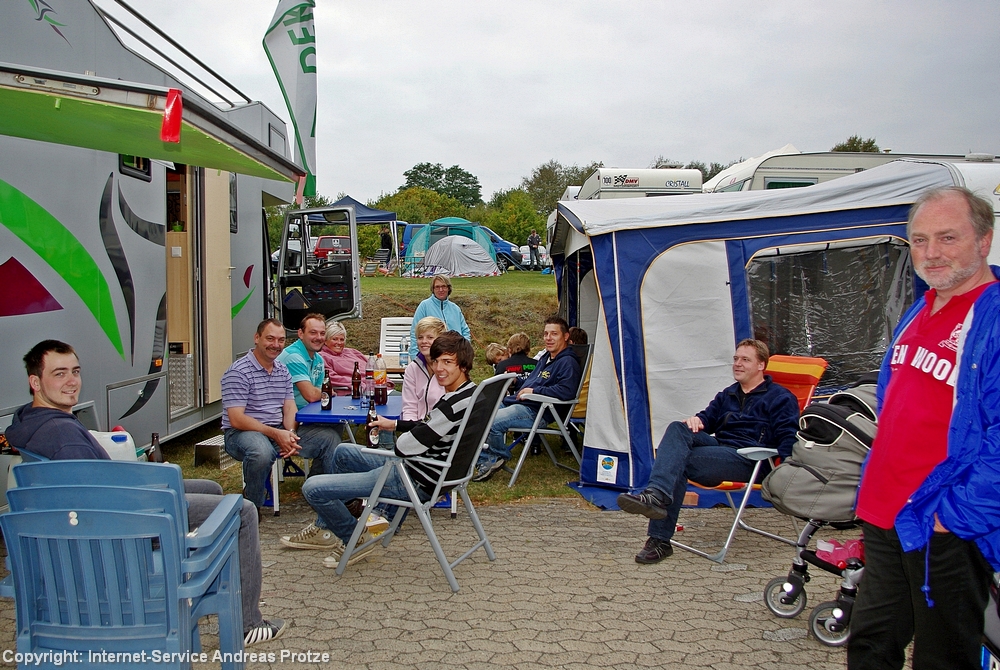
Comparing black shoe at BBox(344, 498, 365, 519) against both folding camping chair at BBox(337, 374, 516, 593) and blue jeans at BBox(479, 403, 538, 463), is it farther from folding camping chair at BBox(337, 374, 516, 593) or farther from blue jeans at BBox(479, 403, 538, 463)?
blue jeans at BBox(479, 403, 538, 463)

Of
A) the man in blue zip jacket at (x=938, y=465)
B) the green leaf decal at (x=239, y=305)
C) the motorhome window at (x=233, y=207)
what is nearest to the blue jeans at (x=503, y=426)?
the green leaf decal at (x=239, y=305)

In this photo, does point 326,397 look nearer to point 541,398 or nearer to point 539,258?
point 541,398

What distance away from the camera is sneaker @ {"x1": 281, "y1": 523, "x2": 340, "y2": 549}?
3.78 m

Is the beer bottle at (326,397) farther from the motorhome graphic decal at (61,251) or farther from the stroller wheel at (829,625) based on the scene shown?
the stroller wheel at (829,625)

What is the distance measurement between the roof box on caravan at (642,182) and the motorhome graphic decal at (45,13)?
20.5 ft

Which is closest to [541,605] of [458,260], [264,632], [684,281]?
[264,632]

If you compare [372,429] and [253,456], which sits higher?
[372,429]

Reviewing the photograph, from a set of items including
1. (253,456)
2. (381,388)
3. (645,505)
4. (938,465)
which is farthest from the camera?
(381,388)

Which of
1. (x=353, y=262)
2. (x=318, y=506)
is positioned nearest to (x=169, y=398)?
(x=318, y=506)

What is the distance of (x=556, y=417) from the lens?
5219 millimetres

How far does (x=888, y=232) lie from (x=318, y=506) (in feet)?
12.9

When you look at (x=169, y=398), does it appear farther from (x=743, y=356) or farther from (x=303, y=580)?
(x=743, y=356)

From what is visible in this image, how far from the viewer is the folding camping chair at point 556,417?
5.12 metres

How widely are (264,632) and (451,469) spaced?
1058 millimetres
